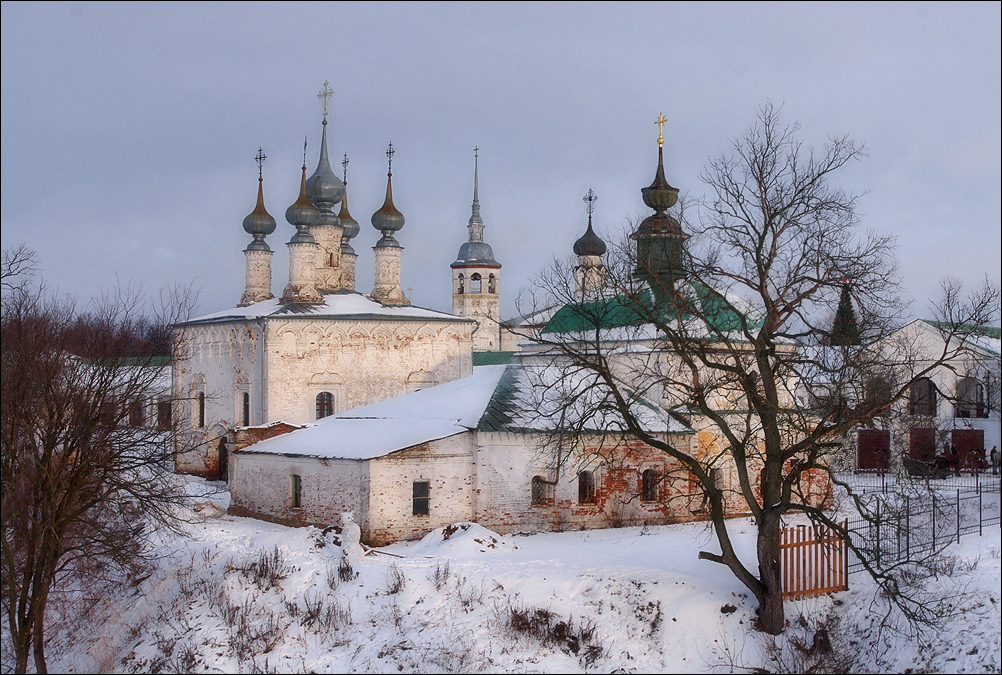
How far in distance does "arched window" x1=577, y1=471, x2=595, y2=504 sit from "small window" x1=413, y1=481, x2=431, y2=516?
10.7 feet

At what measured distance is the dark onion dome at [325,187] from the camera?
36938mm

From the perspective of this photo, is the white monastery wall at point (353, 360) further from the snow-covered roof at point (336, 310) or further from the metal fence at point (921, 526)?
the metal fence at point (921, 526)

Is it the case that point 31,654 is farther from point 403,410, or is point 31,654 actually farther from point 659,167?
point 659,167

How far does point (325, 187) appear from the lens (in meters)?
37.2

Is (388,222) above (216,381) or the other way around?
above

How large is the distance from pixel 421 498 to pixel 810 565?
8.22 m

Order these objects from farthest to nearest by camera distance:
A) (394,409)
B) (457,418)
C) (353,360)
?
(353,360)
(394,409)
(457,418)

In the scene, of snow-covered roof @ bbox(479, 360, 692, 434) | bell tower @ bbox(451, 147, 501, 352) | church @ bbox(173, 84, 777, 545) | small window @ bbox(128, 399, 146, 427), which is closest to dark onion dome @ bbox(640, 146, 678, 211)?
church @ bbox(173, 84, 777, 545)

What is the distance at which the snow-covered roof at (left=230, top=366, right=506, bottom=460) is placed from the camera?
22.0 m

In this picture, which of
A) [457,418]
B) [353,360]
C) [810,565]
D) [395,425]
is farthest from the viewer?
[353,360]

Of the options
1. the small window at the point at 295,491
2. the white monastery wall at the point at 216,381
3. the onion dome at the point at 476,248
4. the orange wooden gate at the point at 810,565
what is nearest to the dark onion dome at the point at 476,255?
the onion dome at the point at 476,248

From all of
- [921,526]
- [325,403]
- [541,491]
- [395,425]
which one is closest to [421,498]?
[541,491]

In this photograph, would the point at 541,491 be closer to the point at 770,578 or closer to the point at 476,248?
the point at 770,578

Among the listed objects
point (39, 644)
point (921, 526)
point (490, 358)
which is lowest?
point (39, 644)
